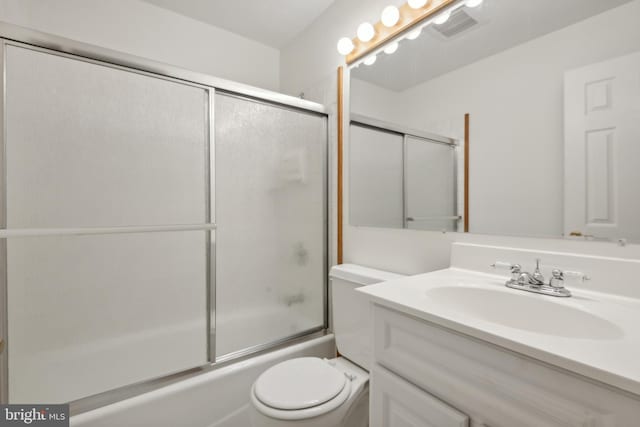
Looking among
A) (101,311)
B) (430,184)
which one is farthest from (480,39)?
(101,311)

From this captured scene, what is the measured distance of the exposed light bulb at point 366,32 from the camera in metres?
1.52

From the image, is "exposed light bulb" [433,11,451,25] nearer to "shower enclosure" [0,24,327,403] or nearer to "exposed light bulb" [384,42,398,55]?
"exposed light bulb" [384,42,398,55]

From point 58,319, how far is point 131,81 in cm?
104

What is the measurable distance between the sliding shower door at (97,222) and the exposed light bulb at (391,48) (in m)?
0.92

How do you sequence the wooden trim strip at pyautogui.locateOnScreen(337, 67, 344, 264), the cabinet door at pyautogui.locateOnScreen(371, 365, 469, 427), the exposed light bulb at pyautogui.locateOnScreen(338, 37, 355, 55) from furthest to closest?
1. the wooden trim strip at pyautogui.locateOnScreen(337, 67, 344, 264)
2. the exposed light bulb at pyautogui.locateOnScreen(338, 37, 355, 55)
3. the cabinet door at pyautogui.locateOnScreen(371, 365, 469, 427)

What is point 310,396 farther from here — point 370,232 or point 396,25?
point 396,25

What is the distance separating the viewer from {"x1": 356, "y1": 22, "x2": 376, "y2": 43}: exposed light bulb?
1519 mm

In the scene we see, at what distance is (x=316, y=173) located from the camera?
6.04 feet

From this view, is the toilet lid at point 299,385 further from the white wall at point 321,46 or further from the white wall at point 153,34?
the white wall at point 153,34

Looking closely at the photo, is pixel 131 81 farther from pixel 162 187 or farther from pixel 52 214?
pixel 52 214

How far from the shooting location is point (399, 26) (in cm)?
142

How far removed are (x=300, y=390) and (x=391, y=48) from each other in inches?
62.0

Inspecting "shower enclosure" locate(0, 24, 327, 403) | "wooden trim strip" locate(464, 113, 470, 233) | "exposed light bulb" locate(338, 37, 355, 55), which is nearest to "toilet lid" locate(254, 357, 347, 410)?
"shower enclosure" locate(0, 24, 327, 403)

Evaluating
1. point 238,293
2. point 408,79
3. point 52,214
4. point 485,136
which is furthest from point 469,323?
point 52,214
